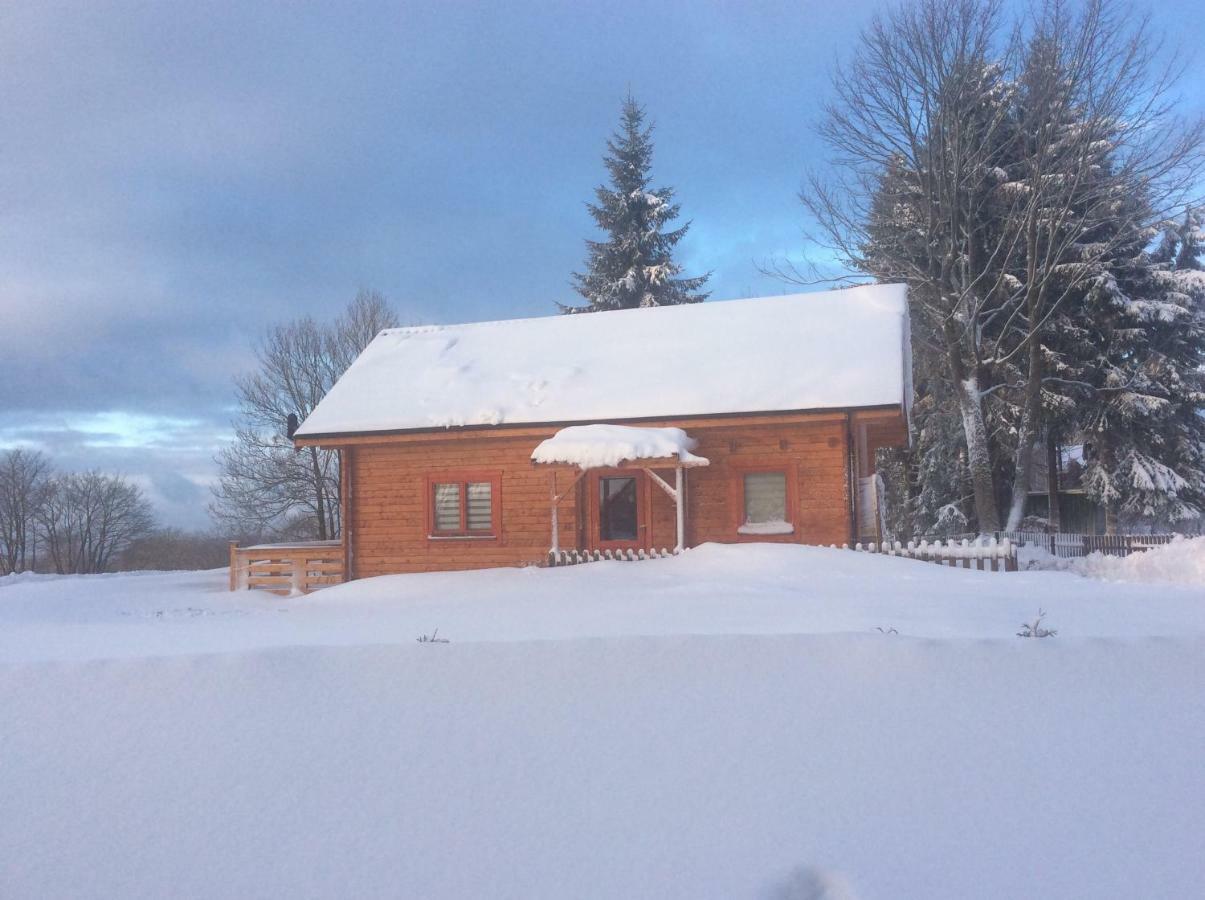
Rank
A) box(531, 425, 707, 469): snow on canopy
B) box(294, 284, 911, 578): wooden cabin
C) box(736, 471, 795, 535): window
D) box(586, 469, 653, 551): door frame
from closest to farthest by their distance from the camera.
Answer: box(531, 425, 707, 469): snow on canopy
box(294, 284, 911, 578): wooden cabin
box(736, 471, 795, 535): window
box(586, 469, 653, 551): door frame

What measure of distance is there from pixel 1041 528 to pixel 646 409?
676 inches

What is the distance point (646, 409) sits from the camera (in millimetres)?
16016

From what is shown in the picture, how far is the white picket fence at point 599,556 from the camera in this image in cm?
1441

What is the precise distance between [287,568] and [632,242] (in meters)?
20.0

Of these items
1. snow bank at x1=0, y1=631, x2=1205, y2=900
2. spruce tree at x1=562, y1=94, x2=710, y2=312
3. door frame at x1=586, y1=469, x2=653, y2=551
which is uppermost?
spruce tree at x1=562, y1=94, x2=710, y2=312

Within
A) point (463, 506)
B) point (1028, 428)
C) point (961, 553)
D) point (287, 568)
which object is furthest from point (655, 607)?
point (1028, 428)

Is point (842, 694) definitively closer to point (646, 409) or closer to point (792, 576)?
point (792, 576)

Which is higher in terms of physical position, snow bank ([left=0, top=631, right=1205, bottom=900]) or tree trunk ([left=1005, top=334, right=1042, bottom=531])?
tree trunk ([left=1005, top=334, right=1042, bottom=531])

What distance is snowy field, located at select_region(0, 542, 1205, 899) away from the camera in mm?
3961

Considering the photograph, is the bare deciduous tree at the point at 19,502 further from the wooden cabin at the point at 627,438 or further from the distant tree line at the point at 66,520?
the wooden cabin at the point at 627,438

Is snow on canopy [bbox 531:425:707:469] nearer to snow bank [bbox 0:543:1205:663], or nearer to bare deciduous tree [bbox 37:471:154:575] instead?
snow bank [bbox 0:543:1205:663]

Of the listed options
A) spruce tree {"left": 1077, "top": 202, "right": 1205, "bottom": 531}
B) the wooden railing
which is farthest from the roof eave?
spruce tree {"left": 1077, "top": 202, "right": 1205, "bottom": 531}

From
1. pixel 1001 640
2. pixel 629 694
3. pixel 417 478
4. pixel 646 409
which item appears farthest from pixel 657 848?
pixel 417 478

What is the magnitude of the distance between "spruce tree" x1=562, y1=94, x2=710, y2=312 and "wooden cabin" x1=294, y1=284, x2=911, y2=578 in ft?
46.4
